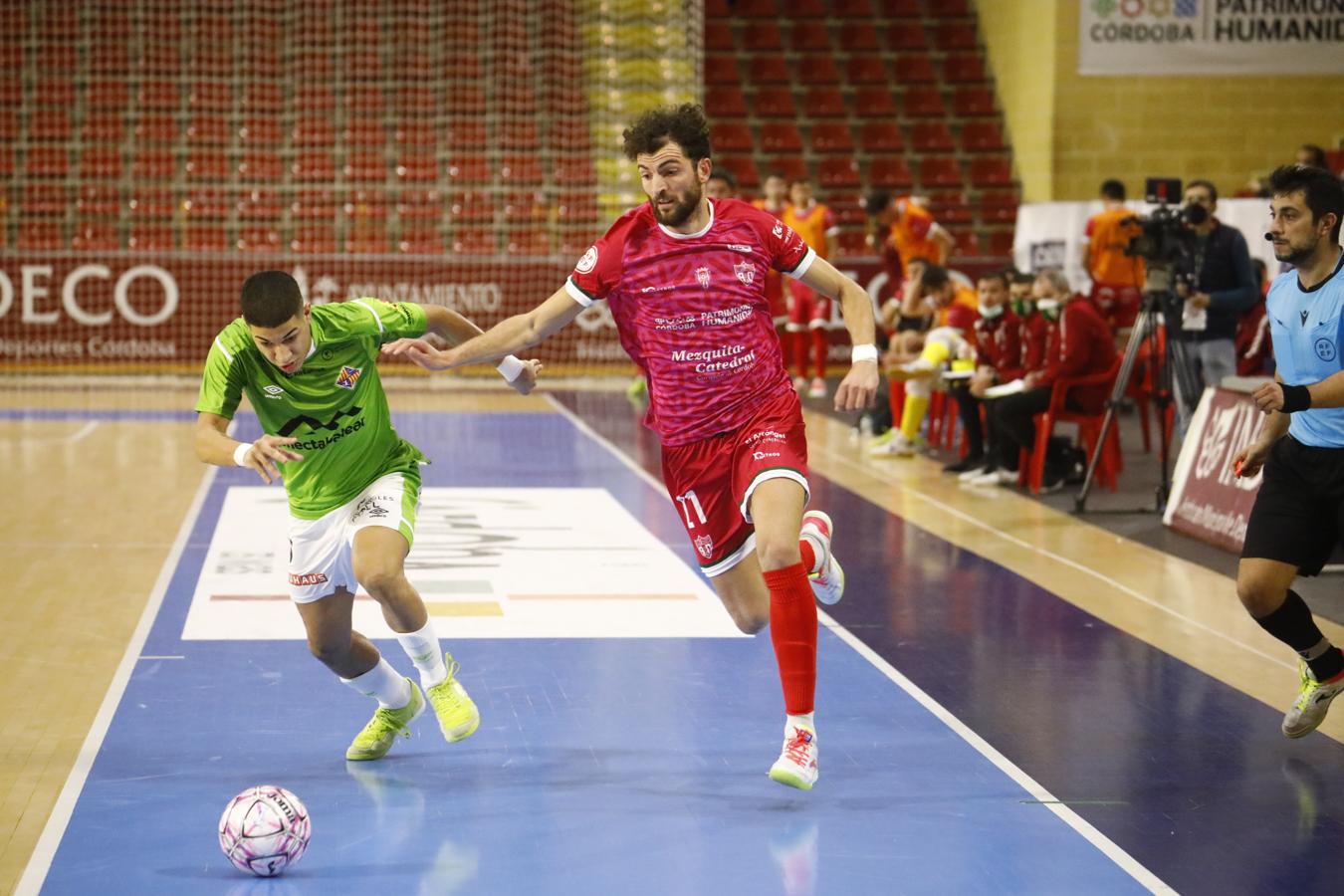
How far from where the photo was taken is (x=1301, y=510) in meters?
5.49

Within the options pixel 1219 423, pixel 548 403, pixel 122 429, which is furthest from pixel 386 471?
pixel 548 403

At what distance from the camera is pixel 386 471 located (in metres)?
5.36

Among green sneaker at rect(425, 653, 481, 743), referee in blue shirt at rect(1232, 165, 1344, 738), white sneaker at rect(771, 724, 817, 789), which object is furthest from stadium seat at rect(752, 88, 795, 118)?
white sneaker at rect(771, 724, 817, 789)

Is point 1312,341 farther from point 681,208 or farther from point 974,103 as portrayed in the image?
point 974,103

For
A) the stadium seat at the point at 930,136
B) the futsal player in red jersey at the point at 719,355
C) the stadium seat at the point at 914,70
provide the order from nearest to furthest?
the futsal player in red jersey at the point at 719,355
the stadium seat at the point at 930,136
the stadium seat at the point at 914,70

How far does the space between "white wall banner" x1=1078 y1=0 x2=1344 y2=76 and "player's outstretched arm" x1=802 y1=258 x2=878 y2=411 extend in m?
16.8

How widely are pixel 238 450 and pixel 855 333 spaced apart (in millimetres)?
1897

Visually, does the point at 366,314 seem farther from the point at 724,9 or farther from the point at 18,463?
the point at 724,9

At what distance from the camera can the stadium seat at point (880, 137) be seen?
23.4 m

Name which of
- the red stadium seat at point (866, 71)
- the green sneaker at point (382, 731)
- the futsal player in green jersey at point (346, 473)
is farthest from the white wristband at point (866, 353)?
the red stadium seat at point (866, 71)

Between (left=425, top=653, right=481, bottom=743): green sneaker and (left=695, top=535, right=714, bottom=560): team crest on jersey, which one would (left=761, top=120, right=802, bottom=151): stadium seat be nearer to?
(left=695, top=535, right=714, bottom=560): team crest on jersey

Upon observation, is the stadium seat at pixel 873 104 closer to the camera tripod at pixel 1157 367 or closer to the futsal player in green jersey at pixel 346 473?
the camera tripod at pixel 1157 367

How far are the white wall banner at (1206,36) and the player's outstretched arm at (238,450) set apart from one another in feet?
58.2

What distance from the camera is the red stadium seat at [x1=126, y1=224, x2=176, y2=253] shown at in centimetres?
2112
